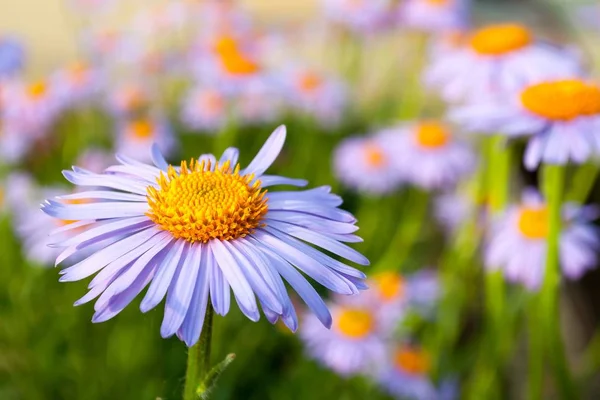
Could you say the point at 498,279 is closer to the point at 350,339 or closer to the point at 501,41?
the point at 350,339

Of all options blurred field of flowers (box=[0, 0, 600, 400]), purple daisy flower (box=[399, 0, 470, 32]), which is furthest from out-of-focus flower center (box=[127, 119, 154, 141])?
purple daisy flower (box=[399, 0, 470, 32])

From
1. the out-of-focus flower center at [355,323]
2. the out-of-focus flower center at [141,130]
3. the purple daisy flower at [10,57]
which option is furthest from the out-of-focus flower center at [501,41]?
the purple daisy flower at [10,57]

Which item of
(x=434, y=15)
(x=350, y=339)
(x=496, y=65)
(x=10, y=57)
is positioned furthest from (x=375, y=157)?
(x=10, y=57)

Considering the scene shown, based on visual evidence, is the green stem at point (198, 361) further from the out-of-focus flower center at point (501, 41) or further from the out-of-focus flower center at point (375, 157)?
the out-of-focus flower center at point (375, 157)

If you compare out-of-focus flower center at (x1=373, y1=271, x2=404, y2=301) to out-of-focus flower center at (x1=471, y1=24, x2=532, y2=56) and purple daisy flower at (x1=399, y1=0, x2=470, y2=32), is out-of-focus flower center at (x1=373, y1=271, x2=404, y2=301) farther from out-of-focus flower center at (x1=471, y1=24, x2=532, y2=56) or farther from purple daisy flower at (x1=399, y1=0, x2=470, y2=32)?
purple daisy flower at (x1=399, y1=0, x2=470, y2=32)

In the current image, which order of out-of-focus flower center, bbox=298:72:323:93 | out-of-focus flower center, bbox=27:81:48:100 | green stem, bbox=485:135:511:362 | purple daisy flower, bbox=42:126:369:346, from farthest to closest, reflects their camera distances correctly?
out-of-focus flower center, bbox=298:72:323:93 < out-of-focus flower center, bbox=27:81:48:100 < green stem, bbox=485:135:511:362 < purple daisy flower, bbox=42:126:369:346

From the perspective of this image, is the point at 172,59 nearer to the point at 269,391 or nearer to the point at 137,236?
the point at 269,391

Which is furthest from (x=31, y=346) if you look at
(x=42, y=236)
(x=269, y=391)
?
(x=269, y=391)

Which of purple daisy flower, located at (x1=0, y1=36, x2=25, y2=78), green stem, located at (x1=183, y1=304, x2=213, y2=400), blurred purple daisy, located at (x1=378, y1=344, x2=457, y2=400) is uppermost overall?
green stem, located at (x1=183, y1=304, x2=213, y2=400)
